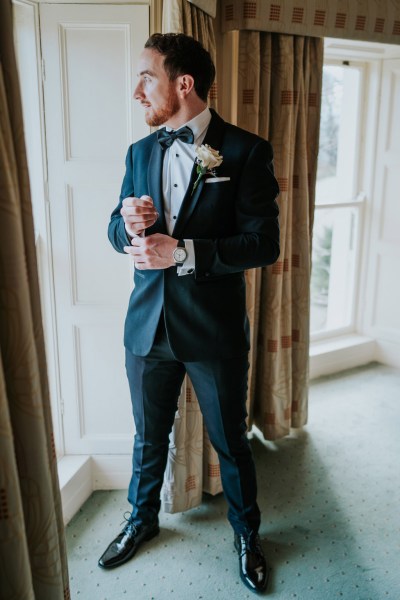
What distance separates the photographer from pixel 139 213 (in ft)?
5.48

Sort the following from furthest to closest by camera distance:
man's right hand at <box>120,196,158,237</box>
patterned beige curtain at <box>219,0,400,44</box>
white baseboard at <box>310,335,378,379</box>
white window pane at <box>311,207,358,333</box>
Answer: white window pane at <box>311,207,358,333</box>
white baseboard at <box>310,335,378,379</box>
patterned beige curtain at <box>219,0,400,44</box>
man's right hand at <box>120,196,158,237</box>

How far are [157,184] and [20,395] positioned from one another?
38.0 inches

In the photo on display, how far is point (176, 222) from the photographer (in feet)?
5.91

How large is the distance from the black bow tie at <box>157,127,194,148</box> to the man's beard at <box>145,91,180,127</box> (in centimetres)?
5

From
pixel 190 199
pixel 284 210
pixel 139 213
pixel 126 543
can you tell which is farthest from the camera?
pixel 284 210

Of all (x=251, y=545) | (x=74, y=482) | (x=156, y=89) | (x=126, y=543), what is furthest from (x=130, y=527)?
(x=156, y=89)

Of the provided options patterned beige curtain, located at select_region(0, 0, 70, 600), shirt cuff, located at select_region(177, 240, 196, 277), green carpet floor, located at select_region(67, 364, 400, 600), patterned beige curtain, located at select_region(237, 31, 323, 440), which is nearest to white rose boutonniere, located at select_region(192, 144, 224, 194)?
shirt cuff, located at select_region(177, 240, 196, 277)

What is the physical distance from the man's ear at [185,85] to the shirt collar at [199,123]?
0.08 meters

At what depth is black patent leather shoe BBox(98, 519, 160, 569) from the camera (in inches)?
81.8

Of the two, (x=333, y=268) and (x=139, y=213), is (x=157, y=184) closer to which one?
(x=139, y=213)

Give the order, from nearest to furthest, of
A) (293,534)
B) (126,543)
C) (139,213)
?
(139,213) → (126,543) → (293,534)

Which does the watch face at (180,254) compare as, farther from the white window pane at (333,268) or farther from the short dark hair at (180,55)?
the white window pane at (333,268)

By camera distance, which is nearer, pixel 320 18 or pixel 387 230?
pixel 320 18

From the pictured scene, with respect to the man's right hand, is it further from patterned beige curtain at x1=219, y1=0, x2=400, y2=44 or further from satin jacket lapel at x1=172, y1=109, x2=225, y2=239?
patterned beige curtain at x1=219, y1=0, x2=400, y2=44
